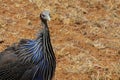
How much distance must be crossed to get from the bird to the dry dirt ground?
0.85 meters

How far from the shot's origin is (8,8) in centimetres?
597

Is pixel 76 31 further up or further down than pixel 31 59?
further down

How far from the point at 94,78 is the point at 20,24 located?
152cm

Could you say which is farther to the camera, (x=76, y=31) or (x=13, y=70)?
(x=76, y=31)

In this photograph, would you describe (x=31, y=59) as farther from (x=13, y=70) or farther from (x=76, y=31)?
(x=76, y=31)

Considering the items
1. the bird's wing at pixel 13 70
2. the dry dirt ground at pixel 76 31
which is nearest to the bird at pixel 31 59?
the bird's wing at pixel 13 70

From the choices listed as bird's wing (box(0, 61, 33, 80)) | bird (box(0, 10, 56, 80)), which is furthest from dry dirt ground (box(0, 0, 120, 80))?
bird's wing (box(0, 61, 33, 80))

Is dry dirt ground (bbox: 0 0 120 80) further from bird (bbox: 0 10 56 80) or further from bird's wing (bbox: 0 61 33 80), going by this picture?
bird's wing (bbox: 0 61 33 80)

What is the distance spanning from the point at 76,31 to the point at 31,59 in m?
1.84

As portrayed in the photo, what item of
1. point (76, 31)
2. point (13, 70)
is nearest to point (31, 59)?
point (13, 70)

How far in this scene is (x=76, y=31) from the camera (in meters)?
5.50

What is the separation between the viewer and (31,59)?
3.74m

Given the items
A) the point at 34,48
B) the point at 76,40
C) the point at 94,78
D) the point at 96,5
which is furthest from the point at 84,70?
the point at 96,5

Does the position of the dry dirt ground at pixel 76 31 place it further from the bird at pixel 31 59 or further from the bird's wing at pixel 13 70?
the bird's wing at pixel 13 70
